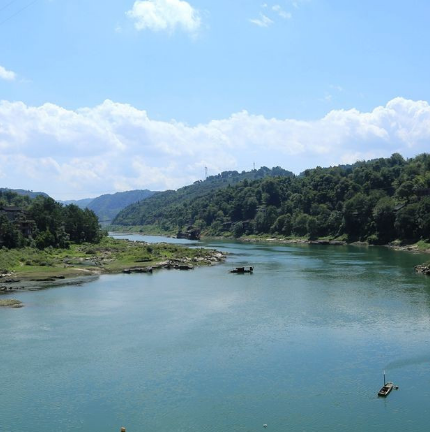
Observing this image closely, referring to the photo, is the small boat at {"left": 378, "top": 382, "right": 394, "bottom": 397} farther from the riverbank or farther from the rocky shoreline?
the riverbank

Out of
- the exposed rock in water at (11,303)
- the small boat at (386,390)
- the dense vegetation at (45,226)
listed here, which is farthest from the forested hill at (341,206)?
the small boat at (386,390)

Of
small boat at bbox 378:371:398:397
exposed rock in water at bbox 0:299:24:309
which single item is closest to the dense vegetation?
exposed rock in water at bbox 0:299:24:309

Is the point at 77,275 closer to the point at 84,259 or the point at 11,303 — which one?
the point at 84,259

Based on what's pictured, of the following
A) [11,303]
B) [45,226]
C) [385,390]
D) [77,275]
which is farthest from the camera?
[45,226]

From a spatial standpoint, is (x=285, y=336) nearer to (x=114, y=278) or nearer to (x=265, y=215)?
(x=114, y=278)

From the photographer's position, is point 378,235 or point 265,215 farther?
point 265,215

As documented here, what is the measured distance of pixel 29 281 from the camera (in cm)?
6116

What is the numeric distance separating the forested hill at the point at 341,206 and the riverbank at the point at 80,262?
4036 centimetres

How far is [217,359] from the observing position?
31.2 metres

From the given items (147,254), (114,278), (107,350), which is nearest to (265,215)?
(147,254)

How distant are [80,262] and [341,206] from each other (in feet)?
270

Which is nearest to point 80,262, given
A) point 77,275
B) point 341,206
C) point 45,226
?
point 77,275

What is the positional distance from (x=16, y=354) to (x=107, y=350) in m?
5.71

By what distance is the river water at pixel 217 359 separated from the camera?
77.3 feet
